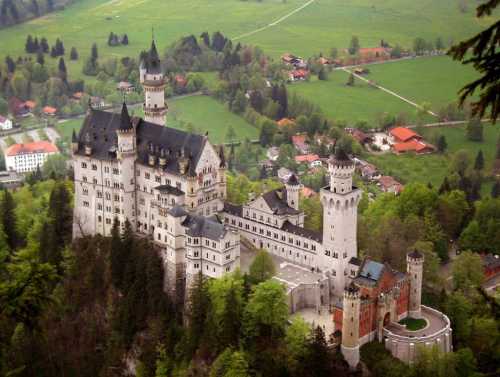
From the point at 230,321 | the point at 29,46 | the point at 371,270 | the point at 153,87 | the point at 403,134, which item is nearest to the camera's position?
the point at 230,321

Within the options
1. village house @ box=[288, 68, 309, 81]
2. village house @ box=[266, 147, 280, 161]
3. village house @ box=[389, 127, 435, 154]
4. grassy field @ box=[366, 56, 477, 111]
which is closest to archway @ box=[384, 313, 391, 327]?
village house @ box=[389, 127, 435, 154]

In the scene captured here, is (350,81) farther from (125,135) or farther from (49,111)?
(125,135)

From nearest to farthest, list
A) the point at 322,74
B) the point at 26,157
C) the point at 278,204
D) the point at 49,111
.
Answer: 1. the point at 278,204
2. the point at 26,157
3. the point at 49,111
4. the point at 322,74

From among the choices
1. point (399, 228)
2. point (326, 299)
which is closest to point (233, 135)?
point (399, 228)

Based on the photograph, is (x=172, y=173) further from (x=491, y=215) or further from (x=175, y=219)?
(x=491, y=215)

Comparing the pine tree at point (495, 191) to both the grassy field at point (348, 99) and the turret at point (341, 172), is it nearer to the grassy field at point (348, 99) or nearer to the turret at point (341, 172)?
the grassy field at point (348, 99)

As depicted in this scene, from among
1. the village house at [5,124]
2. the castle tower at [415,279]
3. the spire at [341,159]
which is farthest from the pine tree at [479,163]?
the village house at [5,124]

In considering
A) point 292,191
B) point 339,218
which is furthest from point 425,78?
point 339,218
